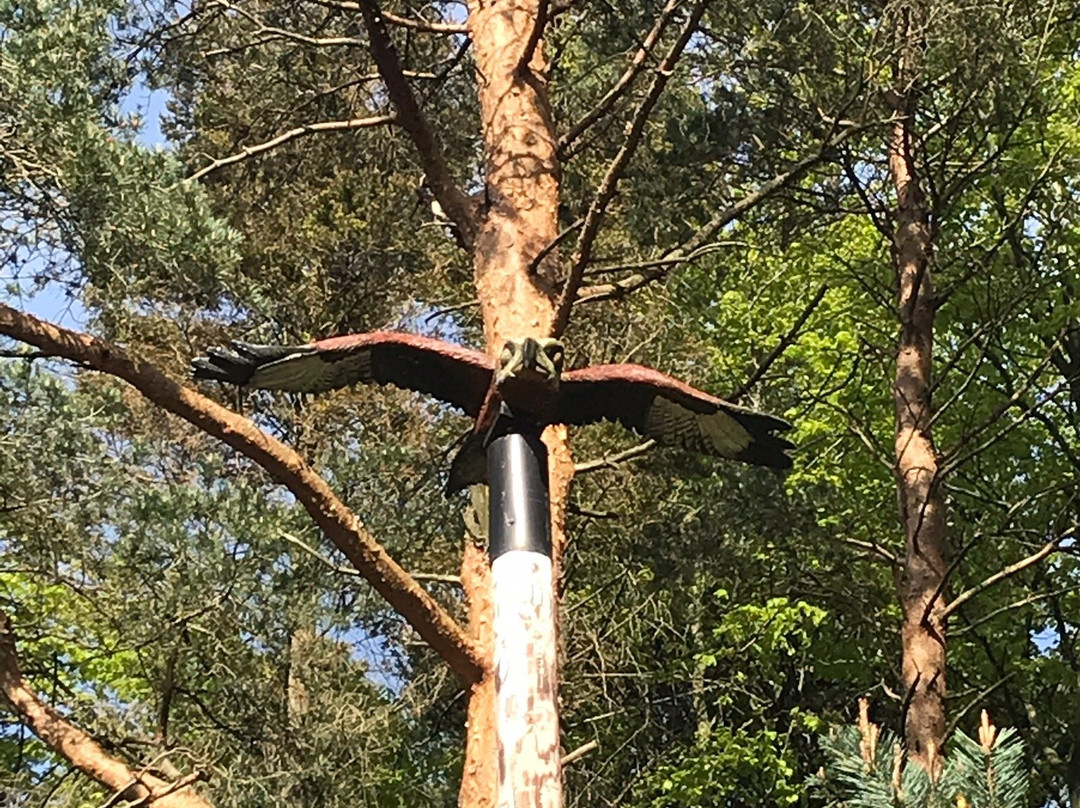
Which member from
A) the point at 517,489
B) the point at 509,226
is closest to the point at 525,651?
the point at 517,489

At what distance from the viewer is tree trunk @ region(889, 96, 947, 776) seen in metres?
6.36

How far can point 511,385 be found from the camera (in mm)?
3270

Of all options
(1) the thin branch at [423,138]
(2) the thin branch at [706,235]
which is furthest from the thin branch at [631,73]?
(2) the thin branch at [706,235]

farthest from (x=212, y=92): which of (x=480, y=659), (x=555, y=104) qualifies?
(x=480, y=659)

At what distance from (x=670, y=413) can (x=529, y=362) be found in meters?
0.53

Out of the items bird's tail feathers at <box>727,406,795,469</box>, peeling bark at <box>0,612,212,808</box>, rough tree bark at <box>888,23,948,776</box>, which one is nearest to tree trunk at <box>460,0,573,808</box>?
bird's tail feathers at <box>727,406,795,469</box>

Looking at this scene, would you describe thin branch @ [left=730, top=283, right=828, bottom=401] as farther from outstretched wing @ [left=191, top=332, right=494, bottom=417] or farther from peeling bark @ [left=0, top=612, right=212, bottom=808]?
peeling bark @ [left=0, top=612, right=212, bottom=808]

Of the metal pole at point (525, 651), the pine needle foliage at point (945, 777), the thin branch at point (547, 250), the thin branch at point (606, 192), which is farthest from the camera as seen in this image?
the thin branch at point (547, 250)

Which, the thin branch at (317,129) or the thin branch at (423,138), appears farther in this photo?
the thin branch at (317,129)

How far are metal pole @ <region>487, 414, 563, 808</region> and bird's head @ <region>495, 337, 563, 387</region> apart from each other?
0.27m

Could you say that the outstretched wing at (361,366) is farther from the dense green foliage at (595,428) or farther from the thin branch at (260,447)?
the dense green foliage at (595,428)

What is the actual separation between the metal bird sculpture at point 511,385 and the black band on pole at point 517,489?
0.04 m

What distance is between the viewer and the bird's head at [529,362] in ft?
10.7

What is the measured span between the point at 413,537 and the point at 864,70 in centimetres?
524
